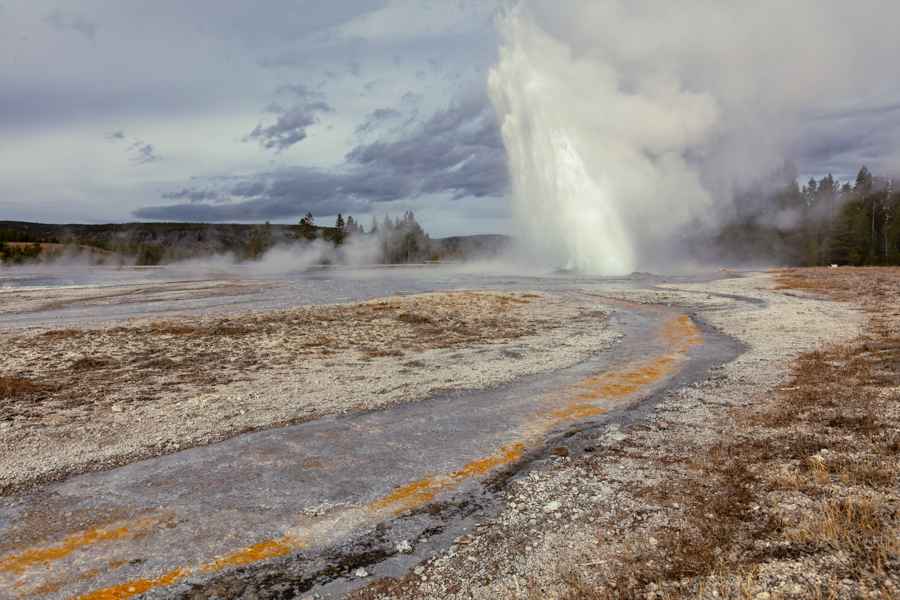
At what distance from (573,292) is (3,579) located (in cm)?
3790

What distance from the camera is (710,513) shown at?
564 cm

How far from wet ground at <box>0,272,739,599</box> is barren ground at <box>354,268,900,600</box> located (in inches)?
23.4

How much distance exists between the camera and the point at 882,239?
109 meters

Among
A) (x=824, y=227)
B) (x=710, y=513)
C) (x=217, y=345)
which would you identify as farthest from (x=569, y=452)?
(x=824, y=227)

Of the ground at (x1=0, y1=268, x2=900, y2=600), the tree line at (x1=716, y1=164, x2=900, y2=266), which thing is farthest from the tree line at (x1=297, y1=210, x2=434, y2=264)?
the ground at (x1=0, y1=268, x2=900, y2=600)

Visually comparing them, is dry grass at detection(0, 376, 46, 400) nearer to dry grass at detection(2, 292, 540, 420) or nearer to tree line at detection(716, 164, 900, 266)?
dry grass at detection(2, 292, 540, 420)

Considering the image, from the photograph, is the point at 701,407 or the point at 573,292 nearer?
the point at 701,407

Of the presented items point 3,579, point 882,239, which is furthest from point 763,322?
point 882,239

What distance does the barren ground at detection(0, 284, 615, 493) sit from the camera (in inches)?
359

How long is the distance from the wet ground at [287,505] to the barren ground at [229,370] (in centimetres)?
99

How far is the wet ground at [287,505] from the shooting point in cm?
510

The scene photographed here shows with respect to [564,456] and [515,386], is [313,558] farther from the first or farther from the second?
[515,386]

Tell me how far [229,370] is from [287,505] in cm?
902

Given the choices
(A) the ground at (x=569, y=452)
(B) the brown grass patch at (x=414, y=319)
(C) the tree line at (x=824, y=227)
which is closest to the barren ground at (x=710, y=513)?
(A) the ground at (x=569, y=452)
